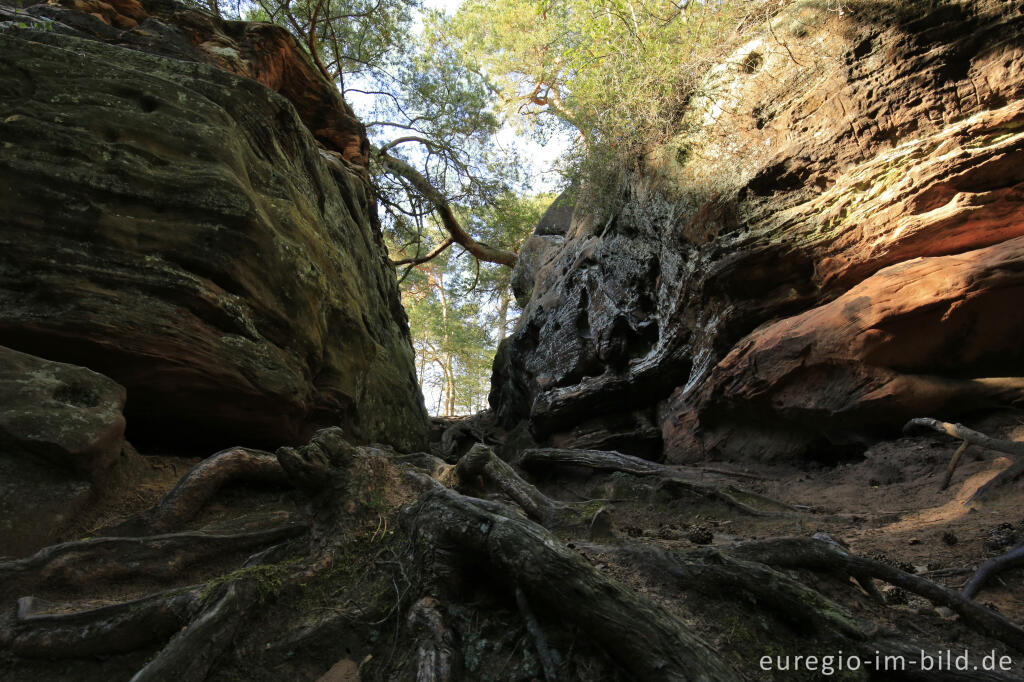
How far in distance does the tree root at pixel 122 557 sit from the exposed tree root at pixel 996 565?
5.20 m

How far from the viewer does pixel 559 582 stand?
2.79 metres

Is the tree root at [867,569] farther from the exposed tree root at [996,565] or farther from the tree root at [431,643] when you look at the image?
the tree root at [431,643]

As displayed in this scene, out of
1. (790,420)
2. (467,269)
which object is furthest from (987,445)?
(467,269)

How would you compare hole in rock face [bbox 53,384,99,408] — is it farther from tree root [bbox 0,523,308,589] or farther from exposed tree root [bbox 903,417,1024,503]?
exposed tree root [bbox 903,417,1024,503]

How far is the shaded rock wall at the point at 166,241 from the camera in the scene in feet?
15.9

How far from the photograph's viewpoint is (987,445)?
211 inches

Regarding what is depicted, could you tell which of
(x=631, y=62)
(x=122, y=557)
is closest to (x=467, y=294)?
(x=631, y=62)

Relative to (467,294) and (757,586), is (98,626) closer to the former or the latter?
(757,586)

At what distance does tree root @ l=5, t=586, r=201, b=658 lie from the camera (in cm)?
269

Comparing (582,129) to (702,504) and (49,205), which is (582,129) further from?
(49,205)

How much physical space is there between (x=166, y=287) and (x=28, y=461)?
2152 mm

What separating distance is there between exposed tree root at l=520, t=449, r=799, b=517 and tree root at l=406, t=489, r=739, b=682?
3.97 m

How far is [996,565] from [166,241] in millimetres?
7975

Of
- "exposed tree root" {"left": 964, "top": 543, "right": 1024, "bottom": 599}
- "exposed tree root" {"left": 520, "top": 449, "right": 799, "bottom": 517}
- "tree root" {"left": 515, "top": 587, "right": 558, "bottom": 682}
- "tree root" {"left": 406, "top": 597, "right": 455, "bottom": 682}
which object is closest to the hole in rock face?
"tree root" {"left": 406, "top": 597, "right": 455, "bottom": 682}
